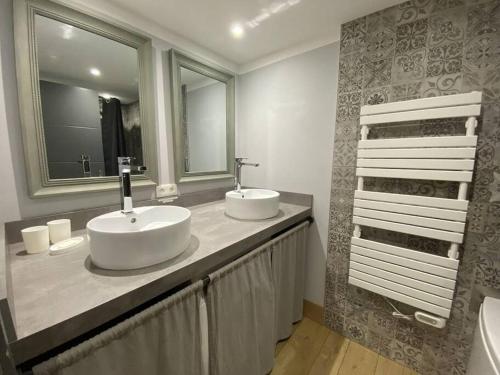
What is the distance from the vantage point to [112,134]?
1170mm

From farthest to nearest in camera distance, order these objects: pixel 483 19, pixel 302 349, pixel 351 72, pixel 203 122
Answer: pixel 203 122
pixel 302 349
pixel 351 72
pixel 483 19

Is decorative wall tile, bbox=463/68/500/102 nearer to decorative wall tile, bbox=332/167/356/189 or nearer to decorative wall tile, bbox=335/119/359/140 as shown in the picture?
decorative wall tile, bbox=335/119/359/140

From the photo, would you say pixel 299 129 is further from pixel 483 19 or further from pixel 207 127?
pixel 483 19

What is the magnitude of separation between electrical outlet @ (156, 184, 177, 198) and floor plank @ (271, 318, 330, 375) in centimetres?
126

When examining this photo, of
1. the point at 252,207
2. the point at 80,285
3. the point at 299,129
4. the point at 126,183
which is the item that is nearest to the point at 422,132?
the point at 299,129

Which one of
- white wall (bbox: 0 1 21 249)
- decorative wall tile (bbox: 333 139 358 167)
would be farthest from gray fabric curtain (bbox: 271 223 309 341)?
white wall (bbox: 0 1 21 249)

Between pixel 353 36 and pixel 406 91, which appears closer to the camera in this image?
A: pixel 406 91

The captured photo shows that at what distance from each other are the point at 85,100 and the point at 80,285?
904mm

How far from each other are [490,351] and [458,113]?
0.94 metres

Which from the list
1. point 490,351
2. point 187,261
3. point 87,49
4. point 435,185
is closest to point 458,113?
point 435,185

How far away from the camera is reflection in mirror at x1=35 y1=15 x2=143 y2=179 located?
968 mm

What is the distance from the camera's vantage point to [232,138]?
1886 millimetres

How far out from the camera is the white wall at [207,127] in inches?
62.3

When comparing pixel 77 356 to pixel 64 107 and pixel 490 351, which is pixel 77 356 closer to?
pixel 64 107
